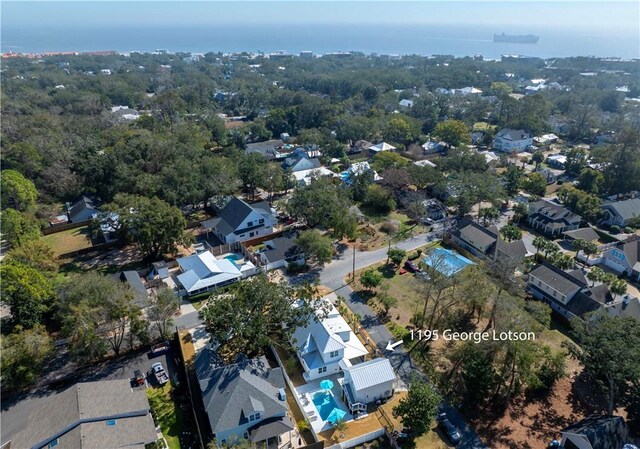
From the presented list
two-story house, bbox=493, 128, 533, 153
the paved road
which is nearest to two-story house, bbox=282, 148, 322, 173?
the paved road

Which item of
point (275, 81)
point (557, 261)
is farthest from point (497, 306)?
point (275, 81)

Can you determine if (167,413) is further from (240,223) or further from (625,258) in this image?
(625,258)

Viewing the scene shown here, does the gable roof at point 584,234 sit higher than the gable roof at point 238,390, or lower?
lower

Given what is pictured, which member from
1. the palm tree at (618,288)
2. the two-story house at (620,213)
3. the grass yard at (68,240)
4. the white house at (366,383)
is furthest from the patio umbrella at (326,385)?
the two-story house at (620,213)

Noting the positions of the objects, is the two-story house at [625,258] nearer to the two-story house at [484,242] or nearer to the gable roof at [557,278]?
the two-story house at [484,242]

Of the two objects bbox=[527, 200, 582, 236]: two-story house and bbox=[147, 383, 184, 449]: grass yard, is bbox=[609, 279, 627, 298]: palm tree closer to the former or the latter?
→ bbox=[527, 200, 582, 236]: two-story house

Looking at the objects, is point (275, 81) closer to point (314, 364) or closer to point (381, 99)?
point (381, 99)
